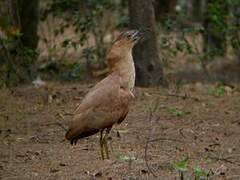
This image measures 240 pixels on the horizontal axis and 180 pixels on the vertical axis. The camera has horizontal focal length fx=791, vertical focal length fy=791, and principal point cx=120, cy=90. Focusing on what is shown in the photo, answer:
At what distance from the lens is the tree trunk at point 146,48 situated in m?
13.1

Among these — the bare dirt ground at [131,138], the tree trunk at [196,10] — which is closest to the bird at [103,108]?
the bare dirt ground at [131,138]

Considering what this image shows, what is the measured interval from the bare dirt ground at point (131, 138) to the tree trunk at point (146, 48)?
0.32m

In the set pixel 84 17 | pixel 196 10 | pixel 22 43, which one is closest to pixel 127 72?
pixel 22 43

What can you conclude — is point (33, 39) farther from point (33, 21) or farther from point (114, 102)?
point (114, 102)

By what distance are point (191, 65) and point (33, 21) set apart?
21.8 ft

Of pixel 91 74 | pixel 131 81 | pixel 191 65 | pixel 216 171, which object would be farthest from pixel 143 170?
pixel 191 65

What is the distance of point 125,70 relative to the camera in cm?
915

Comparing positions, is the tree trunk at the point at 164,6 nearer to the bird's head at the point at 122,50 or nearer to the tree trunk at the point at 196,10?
the bird's head at the point at 122,50

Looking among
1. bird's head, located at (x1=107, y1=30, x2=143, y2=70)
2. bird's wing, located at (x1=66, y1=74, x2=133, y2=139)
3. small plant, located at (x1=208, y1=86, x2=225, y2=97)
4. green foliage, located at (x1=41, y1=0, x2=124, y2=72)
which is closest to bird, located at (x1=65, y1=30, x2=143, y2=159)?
bird's wing, located at (x1=66, y1=74, x2=133, y2=139)

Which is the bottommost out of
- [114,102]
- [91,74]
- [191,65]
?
[191,65]

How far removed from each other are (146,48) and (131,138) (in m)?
3.44

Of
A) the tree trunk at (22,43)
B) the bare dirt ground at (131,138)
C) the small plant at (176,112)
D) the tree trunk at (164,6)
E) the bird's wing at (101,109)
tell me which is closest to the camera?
the bare dirt ground at (131,138)

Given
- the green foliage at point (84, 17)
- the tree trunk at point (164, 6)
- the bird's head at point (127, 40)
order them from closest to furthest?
the bird's head at point (127, 40)
the green foliage at point (84, 17)
the tree trunk at point (164, 6)

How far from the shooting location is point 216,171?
8086 millimetres
